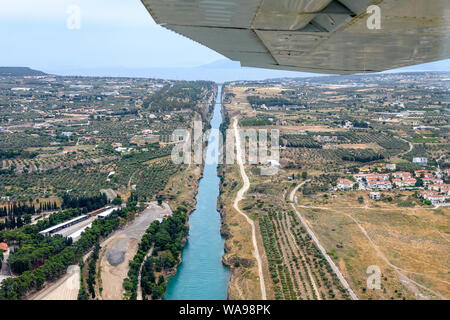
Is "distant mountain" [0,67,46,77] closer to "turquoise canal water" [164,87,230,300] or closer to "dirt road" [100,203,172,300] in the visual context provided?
"turquoise canal water" [164,87,230,300]

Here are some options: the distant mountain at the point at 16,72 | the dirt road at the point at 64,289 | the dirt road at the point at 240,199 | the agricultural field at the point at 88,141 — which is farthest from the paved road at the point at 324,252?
the distant mountain at the point at 16,72

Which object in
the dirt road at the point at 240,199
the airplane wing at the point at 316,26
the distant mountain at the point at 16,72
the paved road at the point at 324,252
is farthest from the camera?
the distant mountain at the point at 16,72

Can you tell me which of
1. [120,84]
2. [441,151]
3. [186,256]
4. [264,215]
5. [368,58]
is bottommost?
[186,256]

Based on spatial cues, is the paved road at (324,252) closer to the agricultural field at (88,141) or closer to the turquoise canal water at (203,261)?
the turquoise canal water at (203,261)

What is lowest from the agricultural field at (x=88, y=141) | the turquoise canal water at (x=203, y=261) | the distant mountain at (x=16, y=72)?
the turquoise canal water at (x=203, y=261)

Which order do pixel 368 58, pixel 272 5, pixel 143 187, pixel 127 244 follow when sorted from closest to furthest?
pixel 272 5
pixel 368 58
pixel 127 244
pixel 143 187
